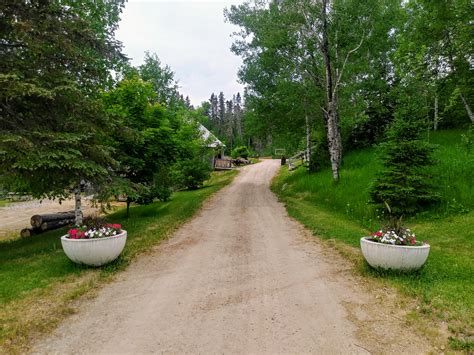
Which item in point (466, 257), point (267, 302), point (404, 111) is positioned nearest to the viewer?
point (267, 302)

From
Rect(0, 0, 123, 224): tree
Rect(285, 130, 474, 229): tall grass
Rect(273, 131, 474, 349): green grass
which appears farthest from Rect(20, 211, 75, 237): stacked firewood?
Rect(285, 130, 474, 229): tall grass

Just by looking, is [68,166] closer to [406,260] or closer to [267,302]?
[267,302]

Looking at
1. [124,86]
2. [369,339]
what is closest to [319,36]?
[124,86]

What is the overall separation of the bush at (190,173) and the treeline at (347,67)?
16.1 feet

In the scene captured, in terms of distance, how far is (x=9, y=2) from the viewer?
858 centimetres

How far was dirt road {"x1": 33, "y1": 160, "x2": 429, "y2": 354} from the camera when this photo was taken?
398 centimetres

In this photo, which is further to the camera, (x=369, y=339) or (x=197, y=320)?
(x=197, y=320)

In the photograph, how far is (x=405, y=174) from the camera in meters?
11.2

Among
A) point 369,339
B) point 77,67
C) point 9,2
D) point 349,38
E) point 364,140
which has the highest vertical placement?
point 349,38

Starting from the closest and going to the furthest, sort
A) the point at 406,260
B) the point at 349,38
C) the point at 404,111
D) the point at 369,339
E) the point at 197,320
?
1. the point at 369,339
2. the point at 197,320
3. the point at 406,260
4. the point at 404,111
5. the point at 349,38

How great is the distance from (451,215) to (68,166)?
11.1 metres

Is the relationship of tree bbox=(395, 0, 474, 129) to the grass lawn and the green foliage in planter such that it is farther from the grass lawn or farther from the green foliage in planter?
the grass lawn

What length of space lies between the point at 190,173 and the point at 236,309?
2059cm

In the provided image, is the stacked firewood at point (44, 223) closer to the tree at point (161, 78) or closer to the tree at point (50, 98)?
the tree at point (50, 98)
